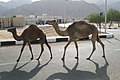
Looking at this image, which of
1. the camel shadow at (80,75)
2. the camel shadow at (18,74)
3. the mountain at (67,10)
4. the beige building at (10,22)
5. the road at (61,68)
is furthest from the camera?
the mountain at (67,10)

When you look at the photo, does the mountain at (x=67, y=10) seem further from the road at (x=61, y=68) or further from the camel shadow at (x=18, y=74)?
the camel shadow at (x=18, y=74)

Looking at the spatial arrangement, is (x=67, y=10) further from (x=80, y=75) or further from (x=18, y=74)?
(x=80, y=75)

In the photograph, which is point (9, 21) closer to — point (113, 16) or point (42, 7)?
point (113, 16)

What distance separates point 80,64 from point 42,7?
618 feet

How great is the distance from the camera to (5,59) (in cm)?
1118

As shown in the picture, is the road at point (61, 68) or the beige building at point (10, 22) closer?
the road at point (61, 68)

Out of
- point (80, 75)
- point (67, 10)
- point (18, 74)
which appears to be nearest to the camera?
point (80, 75)

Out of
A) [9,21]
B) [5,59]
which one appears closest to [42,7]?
[9,21]

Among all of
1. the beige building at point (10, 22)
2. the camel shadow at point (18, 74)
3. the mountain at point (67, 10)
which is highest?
the mountain at point (67, 10)

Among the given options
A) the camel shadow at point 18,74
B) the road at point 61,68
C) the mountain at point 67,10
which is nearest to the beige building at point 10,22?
the road at point 61,68

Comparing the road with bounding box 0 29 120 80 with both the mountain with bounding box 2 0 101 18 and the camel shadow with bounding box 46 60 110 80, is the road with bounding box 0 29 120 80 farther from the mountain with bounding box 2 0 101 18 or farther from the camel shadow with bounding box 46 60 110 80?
the mountain with bounding box 2 0 101 18

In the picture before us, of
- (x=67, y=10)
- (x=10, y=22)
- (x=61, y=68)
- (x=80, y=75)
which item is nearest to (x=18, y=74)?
(x=61, y=68)

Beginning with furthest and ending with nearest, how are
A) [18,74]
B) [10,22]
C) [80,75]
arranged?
[10,22] → [18,74] → [80,75]

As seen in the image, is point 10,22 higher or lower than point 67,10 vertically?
lower
